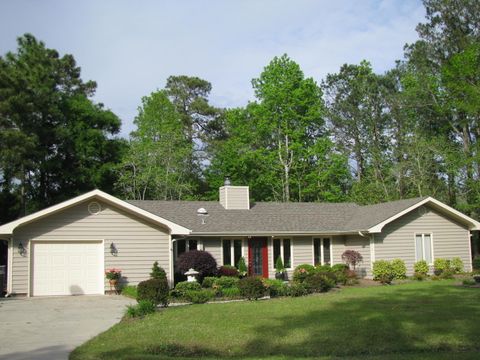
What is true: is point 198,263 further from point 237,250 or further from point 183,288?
point 237,250

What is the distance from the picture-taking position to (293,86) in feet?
146

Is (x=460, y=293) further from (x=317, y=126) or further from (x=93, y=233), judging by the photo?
(x=317, y=126)

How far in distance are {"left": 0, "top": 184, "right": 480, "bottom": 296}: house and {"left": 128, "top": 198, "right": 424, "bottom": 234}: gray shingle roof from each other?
0.05 m

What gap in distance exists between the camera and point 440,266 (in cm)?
2686

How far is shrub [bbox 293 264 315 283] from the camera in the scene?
23.4 metres

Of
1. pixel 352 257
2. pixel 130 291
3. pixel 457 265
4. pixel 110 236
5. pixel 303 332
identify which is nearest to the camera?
pixel 303 332

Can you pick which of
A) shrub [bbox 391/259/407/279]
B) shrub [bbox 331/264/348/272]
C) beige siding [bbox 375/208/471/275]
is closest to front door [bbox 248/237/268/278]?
shrub [bbox 331/264/348/272]

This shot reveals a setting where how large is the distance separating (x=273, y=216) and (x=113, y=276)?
10.3 metres

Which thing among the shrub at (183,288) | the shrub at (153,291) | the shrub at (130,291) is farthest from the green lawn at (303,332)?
the shrub at (130,291)

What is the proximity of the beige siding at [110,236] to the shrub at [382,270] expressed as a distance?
31.1 ft

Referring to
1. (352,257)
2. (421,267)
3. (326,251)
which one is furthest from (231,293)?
(421,267)

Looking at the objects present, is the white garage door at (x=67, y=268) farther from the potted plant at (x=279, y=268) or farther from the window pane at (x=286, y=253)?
the window pane at (x=286, y=253)

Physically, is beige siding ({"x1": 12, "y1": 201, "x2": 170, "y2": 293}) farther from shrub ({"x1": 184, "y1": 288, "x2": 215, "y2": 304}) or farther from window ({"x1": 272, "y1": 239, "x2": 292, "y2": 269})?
window ({"x1": 272, "y1": 239, "x2": 292, "y2": 269})

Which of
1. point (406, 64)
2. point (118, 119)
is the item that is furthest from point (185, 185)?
point (406, 64)
